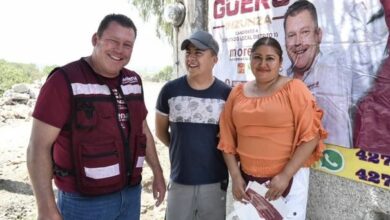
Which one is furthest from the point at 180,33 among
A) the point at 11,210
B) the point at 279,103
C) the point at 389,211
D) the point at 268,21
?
the point at 11,210

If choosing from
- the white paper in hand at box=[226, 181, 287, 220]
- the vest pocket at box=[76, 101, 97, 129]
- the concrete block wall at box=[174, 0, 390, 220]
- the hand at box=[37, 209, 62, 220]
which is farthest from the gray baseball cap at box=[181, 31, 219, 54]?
the hand at box=[37, 209, 62, 220]

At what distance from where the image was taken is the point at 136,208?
95.6 inches

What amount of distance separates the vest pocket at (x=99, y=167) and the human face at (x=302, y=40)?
4.74ft

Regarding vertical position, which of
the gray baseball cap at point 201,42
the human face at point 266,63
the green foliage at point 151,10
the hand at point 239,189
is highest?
the green foliage at point 151,10

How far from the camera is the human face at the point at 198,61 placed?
2490mm

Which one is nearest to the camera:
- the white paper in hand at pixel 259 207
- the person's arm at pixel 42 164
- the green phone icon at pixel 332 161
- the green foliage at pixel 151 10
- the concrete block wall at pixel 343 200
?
the person's arm at pixel 42 164

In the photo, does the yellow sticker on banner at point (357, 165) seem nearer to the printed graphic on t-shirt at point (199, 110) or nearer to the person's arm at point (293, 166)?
the person's arm at point (293, 166)

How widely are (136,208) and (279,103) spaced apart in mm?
1202

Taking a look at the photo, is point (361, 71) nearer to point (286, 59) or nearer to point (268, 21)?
point (286, 59)

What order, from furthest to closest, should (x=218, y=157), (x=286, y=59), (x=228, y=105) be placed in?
(x=286, y=59)
(x=218, y=157)
(x=228, y=105)

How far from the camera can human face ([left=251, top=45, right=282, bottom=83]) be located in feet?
7.11

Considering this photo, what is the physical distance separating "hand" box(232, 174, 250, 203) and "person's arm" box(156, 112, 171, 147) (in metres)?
0.72

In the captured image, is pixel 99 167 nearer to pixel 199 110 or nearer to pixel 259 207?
pixel 199 110

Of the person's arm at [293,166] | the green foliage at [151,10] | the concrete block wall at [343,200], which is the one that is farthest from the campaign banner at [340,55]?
the green foliage at [151,10]
